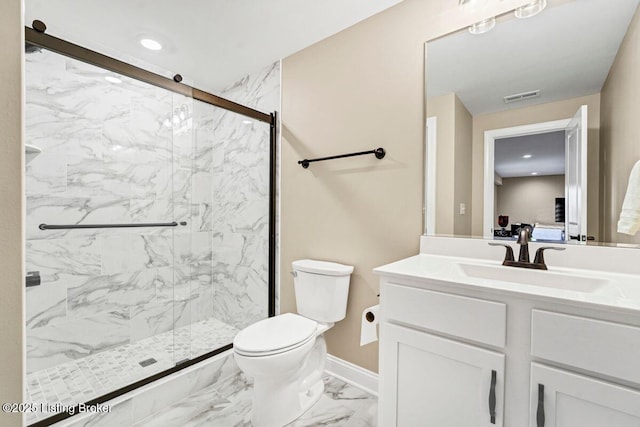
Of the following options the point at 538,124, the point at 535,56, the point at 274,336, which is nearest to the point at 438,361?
the point at 274,336

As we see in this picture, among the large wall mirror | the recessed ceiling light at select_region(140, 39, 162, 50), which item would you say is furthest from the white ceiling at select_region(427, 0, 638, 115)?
the recessed ceiling light at select_region(140, 39, 162, 50)

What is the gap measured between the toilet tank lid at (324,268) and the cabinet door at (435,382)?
64 cm

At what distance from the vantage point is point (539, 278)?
1.18m

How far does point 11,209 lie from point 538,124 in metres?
1.86

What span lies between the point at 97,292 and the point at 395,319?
216 cm

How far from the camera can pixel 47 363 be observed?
189 cm

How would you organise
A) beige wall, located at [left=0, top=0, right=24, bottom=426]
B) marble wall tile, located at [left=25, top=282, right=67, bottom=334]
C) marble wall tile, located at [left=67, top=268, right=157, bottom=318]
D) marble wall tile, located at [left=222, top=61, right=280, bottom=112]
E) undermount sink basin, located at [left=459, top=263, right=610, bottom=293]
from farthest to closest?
marble wall tile, located at [left=222, top=61, right=280, bottom=112], marble wall tile, located at [left=67, top=268, right=157, bottom=318], marble wall tile, located at [left=25, top=282, right=67, bottom=334], undermount sink basin, located at [left=459, top=263, right=610, bottom=293], beige wall, located at [left=0, top=0, right=24, bottom=426]

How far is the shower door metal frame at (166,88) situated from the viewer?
1314mm

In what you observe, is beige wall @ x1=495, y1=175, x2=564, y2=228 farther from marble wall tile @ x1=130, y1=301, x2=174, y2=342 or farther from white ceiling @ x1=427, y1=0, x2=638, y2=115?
marble wall tile @ x1=130, y1=301, x2=174, y2=342

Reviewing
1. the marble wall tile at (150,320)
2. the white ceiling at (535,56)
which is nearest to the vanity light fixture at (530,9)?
the white ceiling at (535,56)

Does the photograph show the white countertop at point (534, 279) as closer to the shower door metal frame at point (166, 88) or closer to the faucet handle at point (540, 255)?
the faucet handle at point (540, 255)

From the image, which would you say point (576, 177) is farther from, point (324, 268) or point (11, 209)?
point (11, 209)

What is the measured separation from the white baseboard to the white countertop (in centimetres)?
87

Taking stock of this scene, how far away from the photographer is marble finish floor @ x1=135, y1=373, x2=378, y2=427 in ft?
4.99
